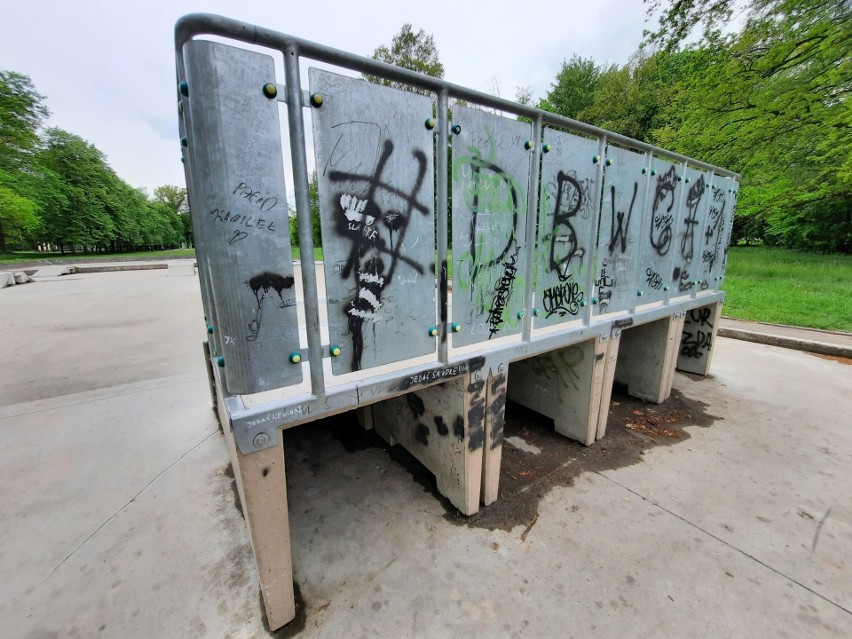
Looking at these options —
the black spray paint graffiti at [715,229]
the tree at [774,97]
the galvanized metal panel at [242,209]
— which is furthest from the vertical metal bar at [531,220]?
the tree at [774,97]

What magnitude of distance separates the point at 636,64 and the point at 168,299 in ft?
89.6

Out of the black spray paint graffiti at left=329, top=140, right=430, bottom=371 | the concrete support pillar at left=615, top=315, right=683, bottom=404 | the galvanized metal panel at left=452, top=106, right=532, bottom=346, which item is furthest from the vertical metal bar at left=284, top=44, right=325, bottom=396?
the concrete support pillar at left=615, top=315, right=683, bottom=404

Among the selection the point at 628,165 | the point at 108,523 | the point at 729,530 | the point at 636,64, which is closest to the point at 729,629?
the point at 729,530

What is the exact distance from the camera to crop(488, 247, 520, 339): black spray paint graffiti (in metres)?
2.41

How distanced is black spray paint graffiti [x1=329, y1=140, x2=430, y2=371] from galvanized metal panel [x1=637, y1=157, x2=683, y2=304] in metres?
2.72

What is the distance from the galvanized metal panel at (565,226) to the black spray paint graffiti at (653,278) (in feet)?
3.73

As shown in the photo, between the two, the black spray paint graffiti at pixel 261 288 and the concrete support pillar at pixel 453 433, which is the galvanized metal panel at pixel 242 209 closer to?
the black spray paint graffiti at pixel 261 288

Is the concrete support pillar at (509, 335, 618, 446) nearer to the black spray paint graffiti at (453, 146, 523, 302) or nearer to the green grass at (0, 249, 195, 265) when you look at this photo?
the black spray paint graffiti at (453, 146, 523, 302)

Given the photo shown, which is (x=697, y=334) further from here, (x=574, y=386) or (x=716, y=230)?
(x=574, y=386)

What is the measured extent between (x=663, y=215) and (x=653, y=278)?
65 cm

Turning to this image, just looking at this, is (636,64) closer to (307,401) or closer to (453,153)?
(453,153)

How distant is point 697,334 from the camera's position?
5.31m

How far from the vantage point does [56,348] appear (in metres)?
6.39

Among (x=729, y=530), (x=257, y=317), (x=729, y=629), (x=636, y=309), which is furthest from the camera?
(x=636, y=309)
